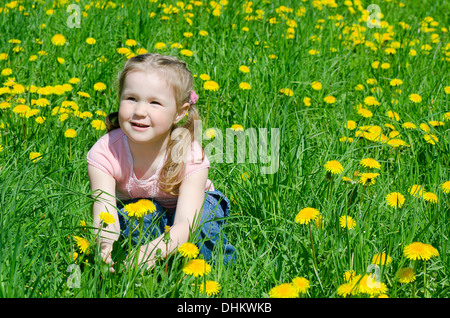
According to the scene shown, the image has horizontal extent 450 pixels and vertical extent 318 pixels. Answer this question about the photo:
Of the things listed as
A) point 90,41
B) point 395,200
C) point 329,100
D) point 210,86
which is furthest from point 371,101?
point 90,41

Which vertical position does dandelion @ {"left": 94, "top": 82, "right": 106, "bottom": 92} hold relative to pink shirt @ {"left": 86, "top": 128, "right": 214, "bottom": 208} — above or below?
above

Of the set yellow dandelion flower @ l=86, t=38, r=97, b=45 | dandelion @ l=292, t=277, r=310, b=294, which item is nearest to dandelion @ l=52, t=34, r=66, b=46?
yellow dandelion flower @ l=86, t=38, r=97, b=45

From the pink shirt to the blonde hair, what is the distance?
0.09 feet

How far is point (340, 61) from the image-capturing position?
3.44m

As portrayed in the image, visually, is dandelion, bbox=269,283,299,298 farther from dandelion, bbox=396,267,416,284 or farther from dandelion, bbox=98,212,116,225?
dandelion, bbox=98,212,116,225

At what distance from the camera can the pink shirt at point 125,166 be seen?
6.53ft

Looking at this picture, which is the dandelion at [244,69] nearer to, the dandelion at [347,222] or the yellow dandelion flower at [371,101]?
the yellow dandelion flower at [371,101]

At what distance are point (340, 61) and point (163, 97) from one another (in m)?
1.79

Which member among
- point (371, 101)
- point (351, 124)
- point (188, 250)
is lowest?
point (188, 250)

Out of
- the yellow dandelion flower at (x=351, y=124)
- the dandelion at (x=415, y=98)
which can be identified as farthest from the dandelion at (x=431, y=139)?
the dandelion at (x=415, y=98)

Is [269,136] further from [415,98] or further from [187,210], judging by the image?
[415,98]

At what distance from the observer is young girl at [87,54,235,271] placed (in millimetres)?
1903

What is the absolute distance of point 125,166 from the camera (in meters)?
2.04

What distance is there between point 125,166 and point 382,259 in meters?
0.95
